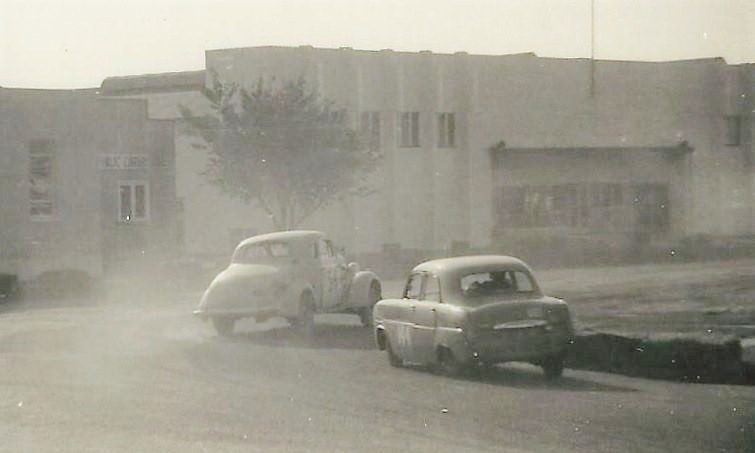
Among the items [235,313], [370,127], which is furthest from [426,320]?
[370,127]

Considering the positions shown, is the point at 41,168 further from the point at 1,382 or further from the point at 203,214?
the point at 1,382

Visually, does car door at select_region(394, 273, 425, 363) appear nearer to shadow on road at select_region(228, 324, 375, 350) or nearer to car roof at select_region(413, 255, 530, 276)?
car roof at select_region(413, 255, 530, 276)

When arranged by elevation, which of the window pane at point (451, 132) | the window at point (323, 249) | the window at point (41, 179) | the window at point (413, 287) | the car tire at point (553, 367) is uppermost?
the window pane at point (451, 132)

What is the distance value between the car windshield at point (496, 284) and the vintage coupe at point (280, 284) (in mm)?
6701

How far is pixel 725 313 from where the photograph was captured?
2531cm

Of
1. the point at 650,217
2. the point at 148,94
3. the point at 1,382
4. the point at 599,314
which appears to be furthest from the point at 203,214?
the point at 1,382

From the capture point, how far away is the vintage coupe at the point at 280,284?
23.0 m

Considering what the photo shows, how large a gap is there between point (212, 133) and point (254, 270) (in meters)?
30.0

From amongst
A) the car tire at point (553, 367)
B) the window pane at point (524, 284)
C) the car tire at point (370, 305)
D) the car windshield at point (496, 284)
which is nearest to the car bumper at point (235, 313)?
the car tire at point (370, 305)

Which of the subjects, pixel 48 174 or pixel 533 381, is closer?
pixel 533 381

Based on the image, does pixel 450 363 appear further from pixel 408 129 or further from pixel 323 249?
pixel 408 129

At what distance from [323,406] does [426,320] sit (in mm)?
2805

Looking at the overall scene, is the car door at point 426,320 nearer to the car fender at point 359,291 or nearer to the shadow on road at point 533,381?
the shadow on road at point 533,381

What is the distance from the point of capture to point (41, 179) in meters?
51.7
